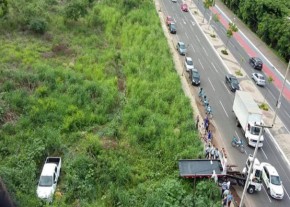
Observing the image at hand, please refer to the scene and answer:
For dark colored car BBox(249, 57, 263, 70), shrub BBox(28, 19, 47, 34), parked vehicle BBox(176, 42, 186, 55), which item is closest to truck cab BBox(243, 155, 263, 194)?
parked vehicle BBox(176, 42, 186, 55)

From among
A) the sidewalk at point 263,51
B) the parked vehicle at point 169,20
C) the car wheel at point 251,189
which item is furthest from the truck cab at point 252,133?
the parked vehicle at point 169,20

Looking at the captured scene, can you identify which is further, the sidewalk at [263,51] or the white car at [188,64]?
the sidewalk at [263,51]

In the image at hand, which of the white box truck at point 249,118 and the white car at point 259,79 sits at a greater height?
the white box truck at point 249,118

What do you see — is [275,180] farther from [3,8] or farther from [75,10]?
[3,8]

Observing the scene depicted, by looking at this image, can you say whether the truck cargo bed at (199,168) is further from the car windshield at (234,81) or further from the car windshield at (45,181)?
the car windshield at (234,81)

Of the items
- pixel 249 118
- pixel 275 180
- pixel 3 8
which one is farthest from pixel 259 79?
pixel 3 8

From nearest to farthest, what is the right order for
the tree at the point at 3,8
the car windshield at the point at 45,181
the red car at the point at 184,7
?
the car windshield at the point at 45,181, the tree at the point at 3,8, the red car at the point at 184,7

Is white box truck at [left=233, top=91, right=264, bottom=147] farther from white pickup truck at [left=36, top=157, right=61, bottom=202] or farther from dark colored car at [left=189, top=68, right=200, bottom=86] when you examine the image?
white pickup truck at [left=36, top=157, right=61, bottom=202]
